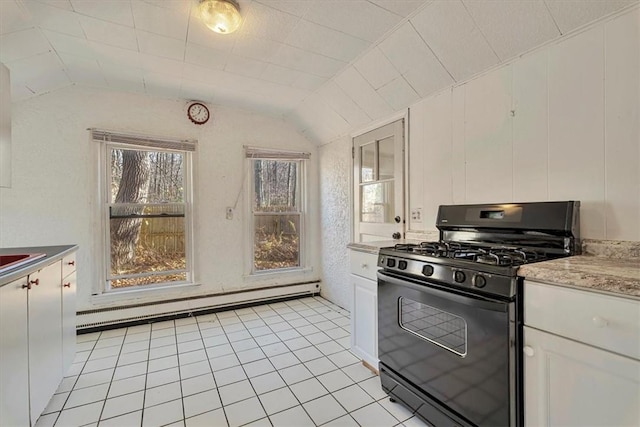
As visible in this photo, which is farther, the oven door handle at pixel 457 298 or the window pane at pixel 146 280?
the window pane at pixel 146 280

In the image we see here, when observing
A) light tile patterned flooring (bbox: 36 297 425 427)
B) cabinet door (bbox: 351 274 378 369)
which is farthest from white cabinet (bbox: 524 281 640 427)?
cabinet door (bbox: 351 274 378 369)

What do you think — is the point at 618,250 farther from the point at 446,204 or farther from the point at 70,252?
the point at 70,252

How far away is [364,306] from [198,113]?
8.92 feet

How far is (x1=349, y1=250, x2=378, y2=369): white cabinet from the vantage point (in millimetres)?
2020

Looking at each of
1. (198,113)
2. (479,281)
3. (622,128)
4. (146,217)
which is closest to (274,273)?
(146,217)

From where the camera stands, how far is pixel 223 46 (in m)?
2.18

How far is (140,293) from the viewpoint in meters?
3.02

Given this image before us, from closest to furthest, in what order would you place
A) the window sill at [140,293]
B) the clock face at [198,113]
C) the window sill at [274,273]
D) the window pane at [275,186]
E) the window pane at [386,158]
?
the window pane at [386,158] < the window sill at [140,293] < the clock face at [198,113] < the window sill at [274,273] < the window pane at [275,186]

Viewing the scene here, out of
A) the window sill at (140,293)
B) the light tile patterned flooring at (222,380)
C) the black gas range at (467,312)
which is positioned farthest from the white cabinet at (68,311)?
the black gas range at (467,312)

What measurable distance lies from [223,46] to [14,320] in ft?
6.71

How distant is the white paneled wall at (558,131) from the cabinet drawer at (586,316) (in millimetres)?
670

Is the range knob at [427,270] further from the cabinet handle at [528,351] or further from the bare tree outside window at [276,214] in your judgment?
the bare tree outside window at [276,214]

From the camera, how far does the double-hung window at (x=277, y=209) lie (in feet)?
12.0

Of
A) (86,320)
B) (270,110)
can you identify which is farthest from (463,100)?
(86,320)
